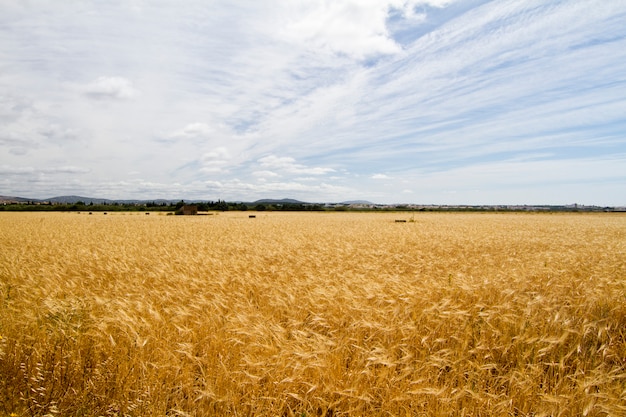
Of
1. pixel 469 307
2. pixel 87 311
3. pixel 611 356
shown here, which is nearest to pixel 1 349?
pixel 87 311

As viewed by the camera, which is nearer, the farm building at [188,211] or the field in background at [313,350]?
the field in background at [313,350]

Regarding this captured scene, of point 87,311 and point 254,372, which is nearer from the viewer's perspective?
point 254,372

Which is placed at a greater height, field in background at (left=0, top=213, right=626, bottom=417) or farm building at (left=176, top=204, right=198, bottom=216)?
farm building at (left=176, top=204, right=198, bottom=216)

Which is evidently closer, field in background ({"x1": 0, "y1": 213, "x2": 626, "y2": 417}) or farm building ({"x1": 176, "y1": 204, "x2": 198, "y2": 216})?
field in background ({"x1": 0, "y1": 213, "x2": 626, "y2": 417})

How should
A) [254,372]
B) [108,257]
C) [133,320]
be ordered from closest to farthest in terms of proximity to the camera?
[254,372] < [133,320] < [108,257]

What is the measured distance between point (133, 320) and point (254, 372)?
1840 millimetres

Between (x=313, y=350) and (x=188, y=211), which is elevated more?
(x=188, y=211)

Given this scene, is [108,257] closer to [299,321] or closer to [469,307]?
[299,321]

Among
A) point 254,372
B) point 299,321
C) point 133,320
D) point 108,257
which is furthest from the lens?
point 108,257

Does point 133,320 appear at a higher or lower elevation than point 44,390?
higher

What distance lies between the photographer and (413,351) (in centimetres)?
388

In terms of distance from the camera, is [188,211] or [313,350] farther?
[188,211]

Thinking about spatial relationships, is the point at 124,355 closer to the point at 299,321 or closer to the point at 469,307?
the point at 299,321

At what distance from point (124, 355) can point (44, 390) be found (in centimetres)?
68
